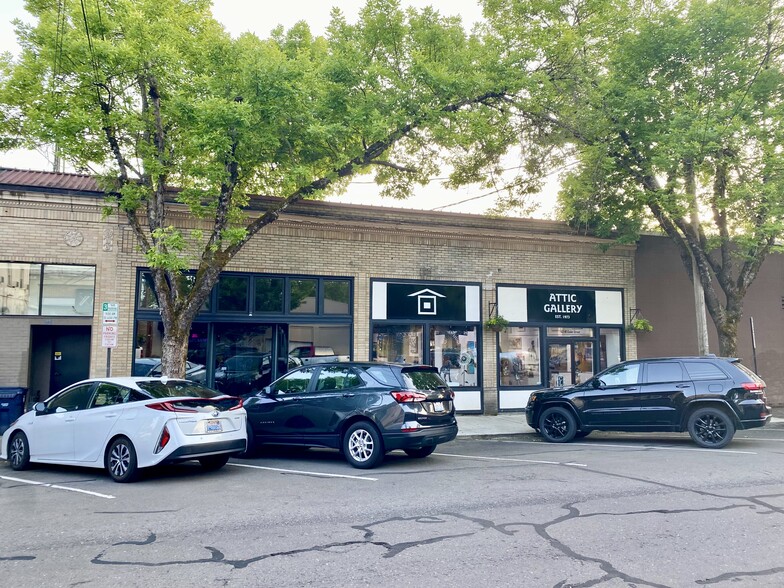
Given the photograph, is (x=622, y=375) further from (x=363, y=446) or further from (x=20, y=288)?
(x=20, y=288)

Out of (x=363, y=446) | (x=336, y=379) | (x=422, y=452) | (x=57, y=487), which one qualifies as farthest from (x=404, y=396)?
(x=57, y=487)

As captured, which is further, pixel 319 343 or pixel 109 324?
pixel 319 343

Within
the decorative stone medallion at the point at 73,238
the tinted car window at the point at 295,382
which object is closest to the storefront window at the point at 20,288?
the decorative stone medallion at the point at 73,238

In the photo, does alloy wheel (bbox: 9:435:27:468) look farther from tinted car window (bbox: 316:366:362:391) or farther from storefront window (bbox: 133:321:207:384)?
tinted car window (bbox: 316:366:362:391)

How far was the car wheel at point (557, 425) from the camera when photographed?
13.1 metres

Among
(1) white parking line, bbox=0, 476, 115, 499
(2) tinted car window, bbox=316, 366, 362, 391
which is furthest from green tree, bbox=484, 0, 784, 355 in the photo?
(1) white parking line, bbox=0, 476, 115, 499

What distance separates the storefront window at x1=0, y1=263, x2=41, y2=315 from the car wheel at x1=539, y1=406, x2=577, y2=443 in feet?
38.3

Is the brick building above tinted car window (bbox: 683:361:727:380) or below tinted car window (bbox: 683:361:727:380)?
above

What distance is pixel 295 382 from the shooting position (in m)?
10.9

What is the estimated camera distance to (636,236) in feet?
58.6

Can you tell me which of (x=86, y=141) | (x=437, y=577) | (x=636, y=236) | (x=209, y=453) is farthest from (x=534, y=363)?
(x=437, y=577)

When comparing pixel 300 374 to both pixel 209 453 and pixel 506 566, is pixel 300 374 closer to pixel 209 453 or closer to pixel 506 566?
pixel 209 453

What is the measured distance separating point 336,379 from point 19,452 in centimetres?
519

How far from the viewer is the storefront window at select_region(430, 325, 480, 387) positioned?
57.9 ft
